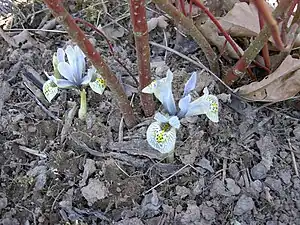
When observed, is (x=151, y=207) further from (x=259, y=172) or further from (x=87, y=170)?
(x=259, y=172)

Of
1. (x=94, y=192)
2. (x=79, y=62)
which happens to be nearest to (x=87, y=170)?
(x=94, y=192)

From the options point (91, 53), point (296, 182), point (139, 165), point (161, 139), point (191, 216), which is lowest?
point (296, 182)

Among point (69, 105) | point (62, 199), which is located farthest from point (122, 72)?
point (62, 199)

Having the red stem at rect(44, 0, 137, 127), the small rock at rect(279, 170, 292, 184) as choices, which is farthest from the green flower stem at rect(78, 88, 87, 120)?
the small rock at rect(279, 170, 292, 184)

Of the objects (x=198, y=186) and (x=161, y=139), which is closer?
(x=161, y=139)

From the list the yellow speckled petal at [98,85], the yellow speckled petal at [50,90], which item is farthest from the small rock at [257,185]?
the yellow speckled petal at [50,90]

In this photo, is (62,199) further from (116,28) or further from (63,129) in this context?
(116,28)

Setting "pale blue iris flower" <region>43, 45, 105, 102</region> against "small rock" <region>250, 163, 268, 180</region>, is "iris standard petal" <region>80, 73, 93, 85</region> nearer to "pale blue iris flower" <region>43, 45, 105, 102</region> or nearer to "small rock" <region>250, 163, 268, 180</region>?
"pale blue iris flower" <region>43, 45, 105, 102</region>
